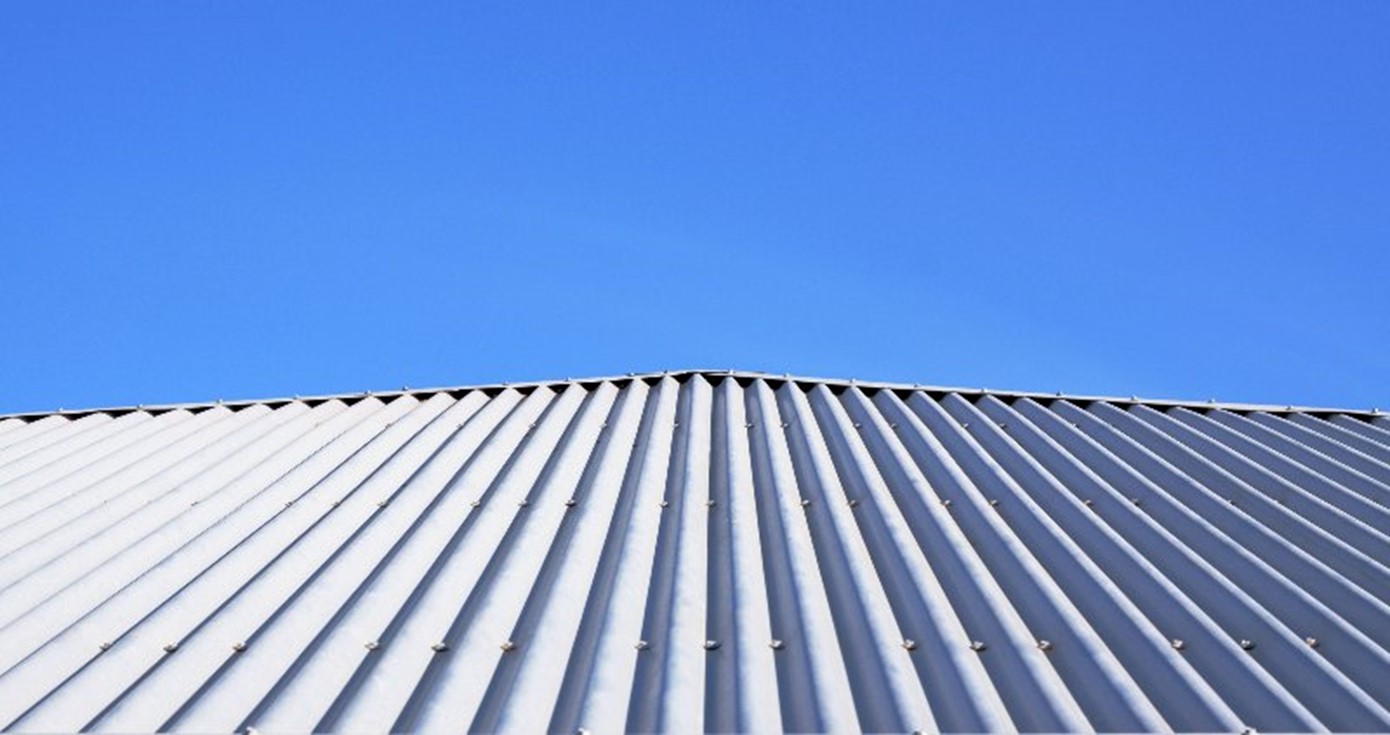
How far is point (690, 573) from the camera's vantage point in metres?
5.08

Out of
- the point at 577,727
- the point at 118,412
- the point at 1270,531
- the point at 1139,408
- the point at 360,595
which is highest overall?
the point at 1139,408

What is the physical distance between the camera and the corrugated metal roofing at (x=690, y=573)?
157 inches

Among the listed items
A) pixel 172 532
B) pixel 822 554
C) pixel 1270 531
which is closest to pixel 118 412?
pixel 172 532

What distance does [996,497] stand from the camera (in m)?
6.33

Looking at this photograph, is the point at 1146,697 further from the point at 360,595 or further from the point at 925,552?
the point at 360,595

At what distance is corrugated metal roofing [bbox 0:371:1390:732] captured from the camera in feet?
13.1

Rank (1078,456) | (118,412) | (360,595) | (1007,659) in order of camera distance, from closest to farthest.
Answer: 1. (1007,659)
2. (360,595)
3. (1078,456)
4. (118,412)

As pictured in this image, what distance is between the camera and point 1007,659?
4.25m

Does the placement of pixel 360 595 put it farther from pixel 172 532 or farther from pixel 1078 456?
pixel 1078 456

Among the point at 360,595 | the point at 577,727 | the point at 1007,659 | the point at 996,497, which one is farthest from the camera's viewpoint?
the point at 996,497

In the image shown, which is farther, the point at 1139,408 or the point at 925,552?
the point at 1139,408

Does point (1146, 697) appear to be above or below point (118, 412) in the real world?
below

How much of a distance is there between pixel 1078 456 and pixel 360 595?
406 cm

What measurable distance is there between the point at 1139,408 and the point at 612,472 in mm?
4043
